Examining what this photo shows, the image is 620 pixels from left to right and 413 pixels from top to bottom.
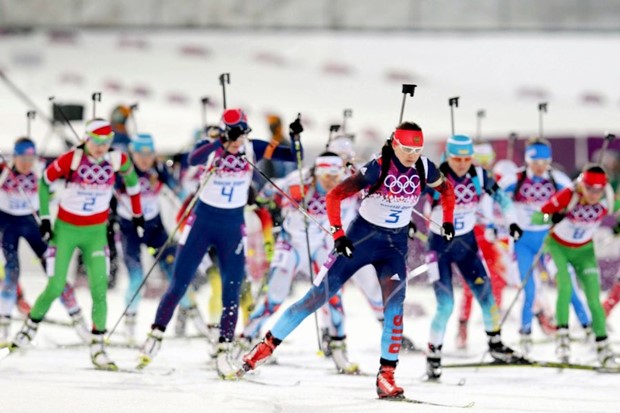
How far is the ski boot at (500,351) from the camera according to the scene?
30.0 ft

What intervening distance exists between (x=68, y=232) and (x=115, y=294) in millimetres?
6062

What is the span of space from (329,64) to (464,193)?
28.9 feet

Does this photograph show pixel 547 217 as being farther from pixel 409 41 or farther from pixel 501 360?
pixel 409 41

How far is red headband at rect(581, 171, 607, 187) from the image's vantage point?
9.34 m

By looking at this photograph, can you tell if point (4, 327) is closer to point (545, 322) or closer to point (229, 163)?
point (229, 163)

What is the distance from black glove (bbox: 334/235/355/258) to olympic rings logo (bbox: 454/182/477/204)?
2.05 m

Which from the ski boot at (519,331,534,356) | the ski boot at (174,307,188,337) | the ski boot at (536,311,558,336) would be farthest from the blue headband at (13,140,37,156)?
the ski boot at (536,311,558,336)

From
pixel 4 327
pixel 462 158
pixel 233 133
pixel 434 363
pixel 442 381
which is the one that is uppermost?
pixel 233 133

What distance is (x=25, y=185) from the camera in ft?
34.6

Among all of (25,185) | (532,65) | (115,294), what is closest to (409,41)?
(532,65)

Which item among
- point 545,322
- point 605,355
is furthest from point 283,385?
point 545,322

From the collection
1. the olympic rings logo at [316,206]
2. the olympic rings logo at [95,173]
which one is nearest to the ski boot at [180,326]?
the olympic rings logo at [316,206]

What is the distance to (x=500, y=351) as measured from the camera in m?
9.23

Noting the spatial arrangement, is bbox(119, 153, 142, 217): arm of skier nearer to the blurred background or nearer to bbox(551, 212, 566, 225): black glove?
bbox(551, 212, 566, 225): black glove
